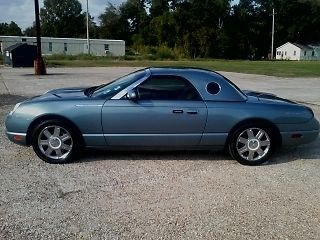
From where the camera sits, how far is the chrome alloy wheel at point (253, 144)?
545cm

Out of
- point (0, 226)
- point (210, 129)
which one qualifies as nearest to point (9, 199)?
point (0, 226)

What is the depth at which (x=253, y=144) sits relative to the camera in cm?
548

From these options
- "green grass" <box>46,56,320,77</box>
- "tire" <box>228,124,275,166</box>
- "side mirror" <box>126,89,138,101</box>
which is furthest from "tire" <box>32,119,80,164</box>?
"green grass" <box>46,56,320,77</box>

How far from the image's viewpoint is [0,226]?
3.52m

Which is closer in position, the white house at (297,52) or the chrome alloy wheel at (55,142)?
the chrome alloy wheel at (55,142)

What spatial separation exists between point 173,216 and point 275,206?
3.76ft

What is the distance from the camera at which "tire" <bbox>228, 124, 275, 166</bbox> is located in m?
5.43

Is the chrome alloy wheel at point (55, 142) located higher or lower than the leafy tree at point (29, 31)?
lower

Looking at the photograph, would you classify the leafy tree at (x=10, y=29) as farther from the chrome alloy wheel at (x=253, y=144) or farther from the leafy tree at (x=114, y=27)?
the chrome alloy wheel at (x=253, y=144)

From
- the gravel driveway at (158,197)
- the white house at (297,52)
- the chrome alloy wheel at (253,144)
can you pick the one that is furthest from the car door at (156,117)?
the white house at (297,52)

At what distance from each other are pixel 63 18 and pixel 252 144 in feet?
370

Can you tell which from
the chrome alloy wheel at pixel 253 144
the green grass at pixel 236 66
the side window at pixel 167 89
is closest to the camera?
the side window at pixel 167 89

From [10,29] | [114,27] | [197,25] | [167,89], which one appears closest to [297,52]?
[197,25]

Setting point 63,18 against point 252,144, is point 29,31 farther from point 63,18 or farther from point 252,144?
point 252,144
